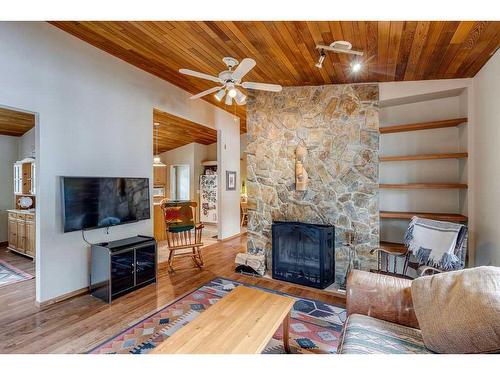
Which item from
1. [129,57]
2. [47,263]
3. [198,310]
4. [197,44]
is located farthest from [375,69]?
[47,263]

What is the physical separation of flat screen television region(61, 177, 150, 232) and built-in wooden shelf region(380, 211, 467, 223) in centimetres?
343

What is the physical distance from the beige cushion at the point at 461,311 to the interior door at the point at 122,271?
2.98 m

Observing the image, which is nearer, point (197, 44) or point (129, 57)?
point (197, 44)

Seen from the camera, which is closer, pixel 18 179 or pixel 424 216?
pixel 424 216

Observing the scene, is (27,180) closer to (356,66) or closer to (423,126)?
(356,66)

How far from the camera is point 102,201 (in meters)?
3.21

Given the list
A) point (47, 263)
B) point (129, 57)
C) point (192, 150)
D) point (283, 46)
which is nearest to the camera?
point (283, 46)

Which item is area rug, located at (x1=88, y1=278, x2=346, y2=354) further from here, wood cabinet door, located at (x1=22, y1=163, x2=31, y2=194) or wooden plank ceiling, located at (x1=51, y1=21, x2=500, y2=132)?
wood cabinet door, located at (x1=22, y1=163, x2=31, y2=194)

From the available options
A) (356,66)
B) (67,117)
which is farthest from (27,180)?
(356,66)

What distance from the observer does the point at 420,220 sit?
2.87 m

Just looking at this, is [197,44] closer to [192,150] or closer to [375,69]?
[375,69]

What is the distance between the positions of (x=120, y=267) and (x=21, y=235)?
10.6ft
